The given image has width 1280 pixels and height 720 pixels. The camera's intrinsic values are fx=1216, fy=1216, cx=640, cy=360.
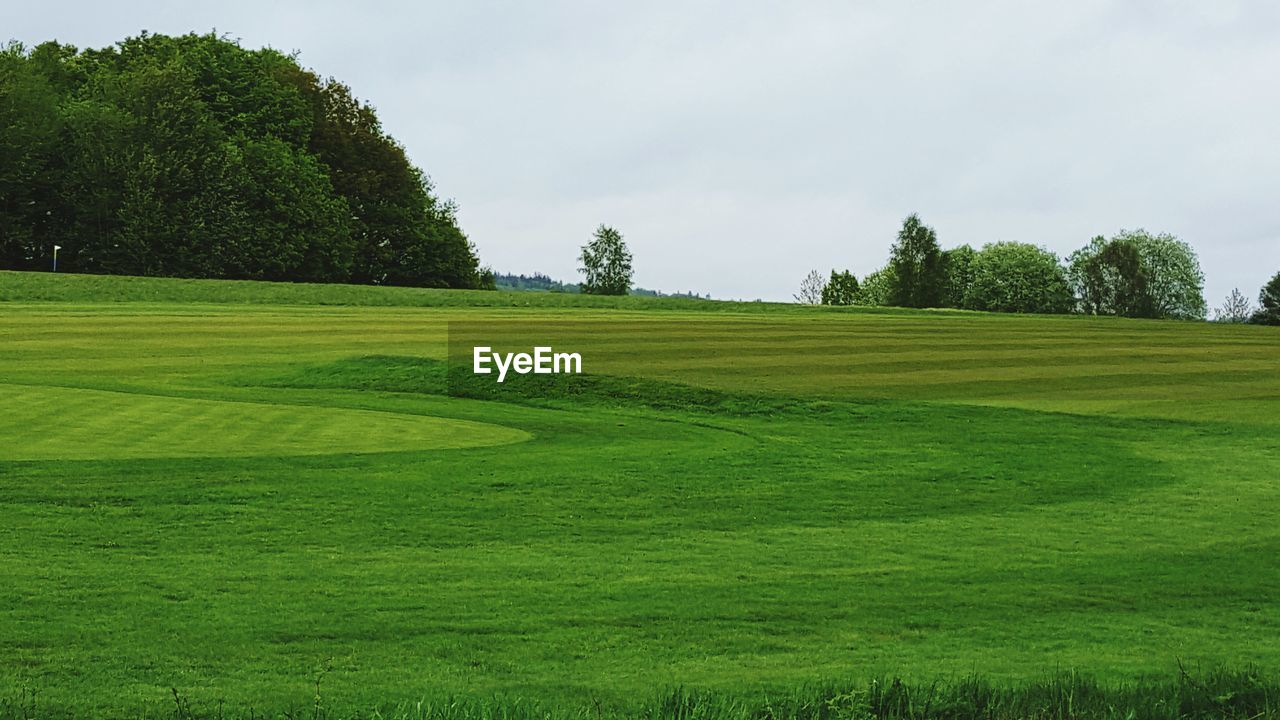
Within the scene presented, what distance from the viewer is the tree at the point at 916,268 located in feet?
310

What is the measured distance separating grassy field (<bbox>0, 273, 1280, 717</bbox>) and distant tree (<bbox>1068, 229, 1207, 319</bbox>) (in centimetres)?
6765

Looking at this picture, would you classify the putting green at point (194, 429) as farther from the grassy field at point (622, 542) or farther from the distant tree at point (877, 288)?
the distant tree at point (877, 288)

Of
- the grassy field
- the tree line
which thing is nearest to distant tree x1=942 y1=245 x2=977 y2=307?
the tree line

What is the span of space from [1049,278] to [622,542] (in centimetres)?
9404

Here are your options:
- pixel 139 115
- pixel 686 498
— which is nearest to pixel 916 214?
pixel 139 115

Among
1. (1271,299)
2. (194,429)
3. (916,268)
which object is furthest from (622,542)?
(916,268)

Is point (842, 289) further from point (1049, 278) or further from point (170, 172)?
point (170, 172)

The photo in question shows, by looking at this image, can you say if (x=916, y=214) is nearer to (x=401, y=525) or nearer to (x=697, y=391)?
(x=697, y=391)

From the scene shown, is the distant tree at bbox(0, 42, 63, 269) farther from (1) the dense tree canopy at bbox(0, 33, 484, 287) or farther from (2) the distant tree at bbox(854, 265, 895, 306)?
(2) the distant tree at bbox(854, 265, 895, 306)

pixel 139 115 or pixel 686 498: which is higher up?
pixel 139 115

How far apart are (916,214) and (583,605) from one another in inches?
3636

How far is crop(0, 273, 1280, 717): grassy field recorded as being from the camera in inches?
258

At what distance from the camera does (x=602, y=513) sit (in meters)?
11.1

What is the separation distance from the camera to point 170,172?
55.7m
